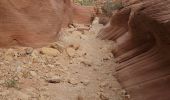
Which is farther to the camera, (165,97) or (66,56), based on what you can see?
(66,56)

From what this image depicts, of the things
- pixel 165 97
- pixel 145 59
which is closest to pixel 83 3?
pixel 145 59

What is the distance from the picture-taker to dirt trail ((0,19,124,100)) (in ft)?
15.3

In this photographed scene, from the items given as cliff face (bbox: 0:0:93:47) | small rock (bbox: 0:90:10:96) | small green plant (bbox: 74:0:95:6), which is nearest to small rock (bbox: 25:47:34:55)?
cliff face (bbox: 0:0:93:47)

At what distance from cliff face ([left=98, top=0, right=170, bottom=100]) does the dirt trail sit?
0.23 meters

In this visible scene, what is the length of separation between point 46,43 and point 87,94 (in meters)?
1.77

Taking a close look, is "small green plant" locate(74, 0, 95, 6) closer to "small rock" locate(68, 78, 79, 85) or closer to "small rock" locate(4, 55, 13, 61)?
"small rock" locate(4, 55, 13, 61)

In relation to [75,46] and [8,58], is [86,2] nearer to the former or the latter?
[75,46]

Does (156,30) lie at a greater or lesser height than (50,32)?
lesser

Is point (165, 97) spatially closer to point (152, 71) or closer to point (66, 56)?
point (152, 71)

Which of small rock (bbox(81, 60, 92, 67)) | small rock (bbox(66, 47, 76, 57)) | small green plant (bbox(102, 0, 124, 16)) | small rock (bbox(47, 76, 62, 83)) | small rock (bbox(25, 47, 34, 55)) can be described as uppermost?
small green plant (bbox(102, 0, 124, 16))

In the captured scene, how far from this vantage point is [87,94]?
476 cm

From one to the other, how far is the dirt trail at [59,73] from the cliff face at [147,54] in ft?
0.76

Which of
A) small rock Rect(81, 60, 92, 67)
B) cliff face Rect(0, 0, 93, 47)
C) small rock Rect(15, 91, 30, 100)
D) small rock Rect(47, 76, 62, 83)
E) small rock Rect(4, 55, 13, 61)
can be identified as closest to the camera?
small rock Rect(15, 91, 30, 100)

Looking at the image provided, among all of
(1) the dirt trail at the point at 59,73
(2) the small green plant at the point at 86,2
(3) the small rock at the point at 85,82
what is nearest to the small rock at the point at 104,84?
(1) the dirt trail at the point at 59,73
